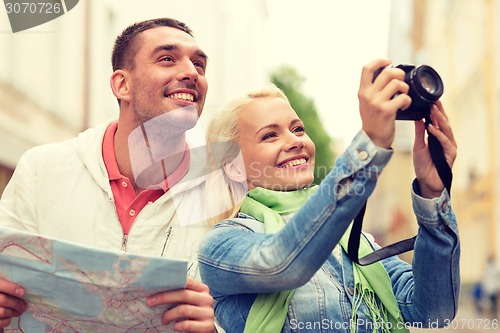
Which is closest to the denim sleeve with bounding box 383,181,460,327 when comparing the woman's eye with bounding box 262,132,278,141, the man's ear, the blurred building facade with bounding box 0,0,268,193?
the woman's eye with bounding box 262,132,278,141

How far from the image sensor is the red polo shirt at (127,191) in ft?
6.12

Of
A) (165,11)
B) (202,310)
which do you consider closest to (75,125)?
(165,11)

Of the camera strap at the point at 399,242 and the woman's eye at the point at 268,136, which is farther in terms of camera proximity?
the woman's eye at the point at 268,136

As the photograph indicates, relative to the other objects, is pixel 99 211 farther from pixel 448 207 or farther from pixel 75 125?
pixel 75 125

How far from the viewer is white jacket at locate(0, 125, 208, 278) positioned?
1.82 m

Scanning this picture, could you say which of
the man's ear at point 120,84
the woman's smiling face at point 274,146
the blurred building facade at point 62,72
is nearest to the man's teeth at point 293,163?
the woman's smiling face at point 274,146

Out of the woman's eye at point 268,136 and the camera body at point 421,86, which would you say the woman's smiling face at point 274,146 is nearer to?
the woman's eye at point 268,136

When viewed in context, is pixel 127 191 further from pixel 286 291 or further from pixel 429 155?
pixel 429 155

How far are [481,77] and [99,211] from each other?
1783 cm

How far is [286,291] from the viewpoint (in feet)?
4.88

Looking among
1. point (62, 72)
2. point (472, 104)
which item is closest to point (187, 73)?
point (62, 72)

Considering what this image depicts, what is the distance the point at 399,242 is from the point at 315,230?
1.01 ft

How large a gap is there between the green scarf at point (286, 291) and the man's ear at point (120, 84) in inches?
25.4

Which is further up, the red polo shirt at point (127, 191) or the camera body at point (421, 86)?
the camera body at point (421, 86)
